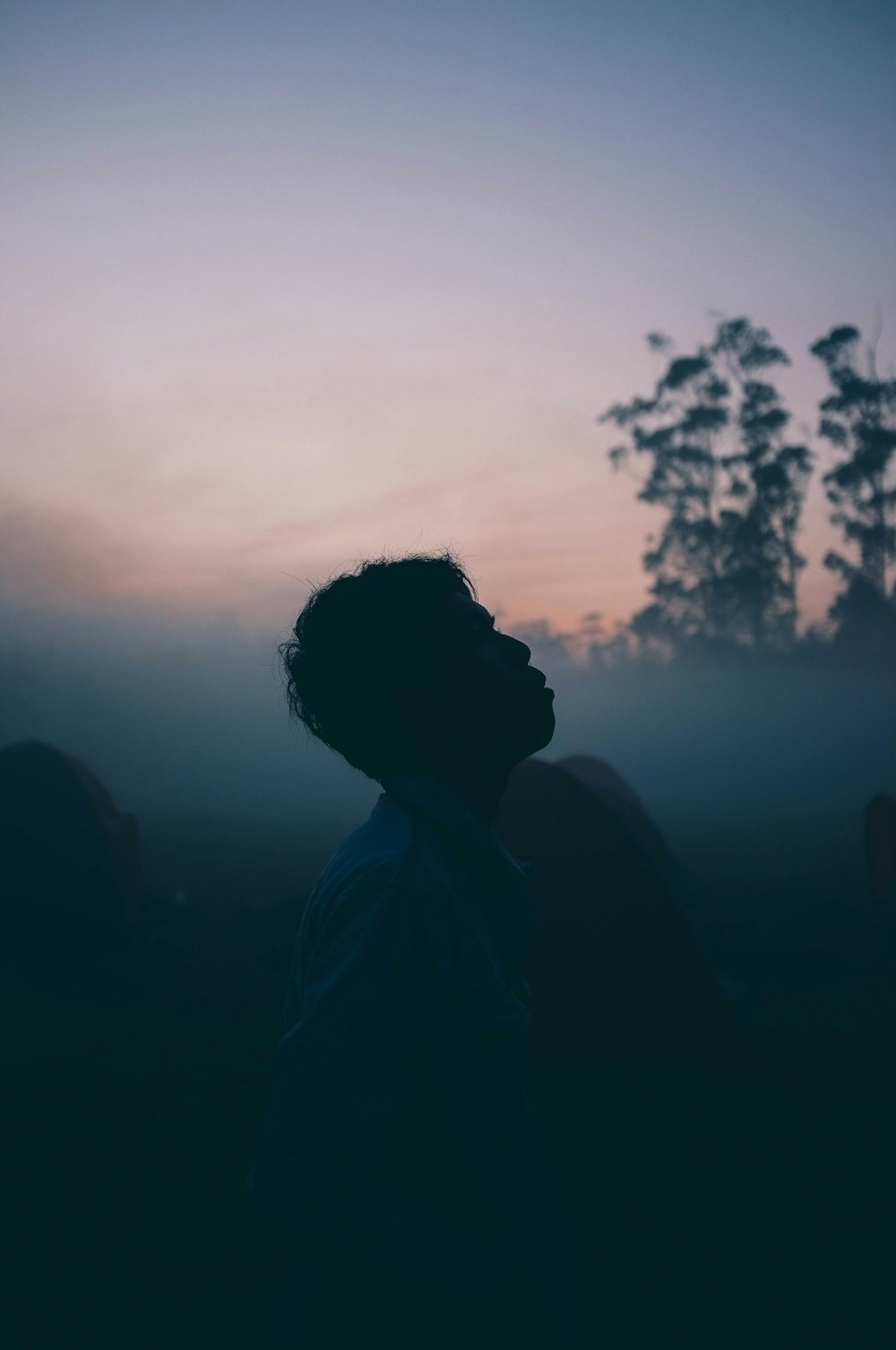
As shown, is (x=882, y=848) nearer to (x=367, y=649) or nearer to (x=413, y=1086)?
(x=367, y=649)

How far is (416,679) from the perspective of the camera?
1.70 meters

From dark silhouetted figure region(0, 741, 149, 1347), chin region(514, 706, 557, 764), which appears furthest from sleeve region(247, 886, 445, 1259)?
dark silhouetted figure region(0, 741, 149, 1347)

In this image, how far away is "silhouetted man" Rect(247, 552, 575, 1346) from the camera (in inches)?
46.1

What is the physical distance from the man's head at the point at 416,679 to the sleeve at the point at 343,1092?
517mm

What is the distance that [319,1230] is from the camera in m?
1.16

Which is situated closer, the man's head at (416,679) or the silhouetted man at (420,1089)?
the silhouetted man at (420,1089)

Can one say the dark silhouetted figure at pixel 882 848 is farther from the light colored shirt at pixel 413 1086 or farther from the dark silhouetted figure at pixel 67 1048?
the light colored shirt at pixel 413 1086

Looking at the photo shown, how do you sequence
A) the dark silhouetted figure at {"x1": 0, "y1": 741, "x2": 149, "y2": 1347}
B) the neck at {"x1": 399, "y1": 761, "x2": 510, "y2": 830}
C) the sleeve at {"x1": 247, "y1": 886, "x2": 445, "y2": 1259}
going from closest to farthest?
the sleeve at {"x1": 247, "y1": 886, "x2": 445, "y2": 1259} → the neck at {"x1": 399, "y1": 761, "x2": 510, "y2": 830} → the dark silhouetted figure at {"x1": 0, "y1": 741, "x2": 149, "y2": 1347}

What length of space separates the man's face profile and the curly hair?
0.05 meters

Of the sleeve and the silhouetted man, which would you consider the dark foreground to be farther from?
the sleeve

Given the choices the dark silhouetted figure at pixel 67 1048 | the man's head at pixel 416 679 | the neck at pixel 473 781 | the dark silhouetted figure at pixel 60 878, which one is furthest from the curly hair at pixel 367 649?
the dark silhouetted figure at pixel 60 878

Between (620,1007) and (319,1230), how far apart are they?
561cm

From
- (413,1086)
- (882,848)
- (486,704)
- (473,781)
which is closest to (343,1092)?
(413,1086)

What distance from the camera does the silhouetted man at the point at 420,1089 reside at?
3.84ft
